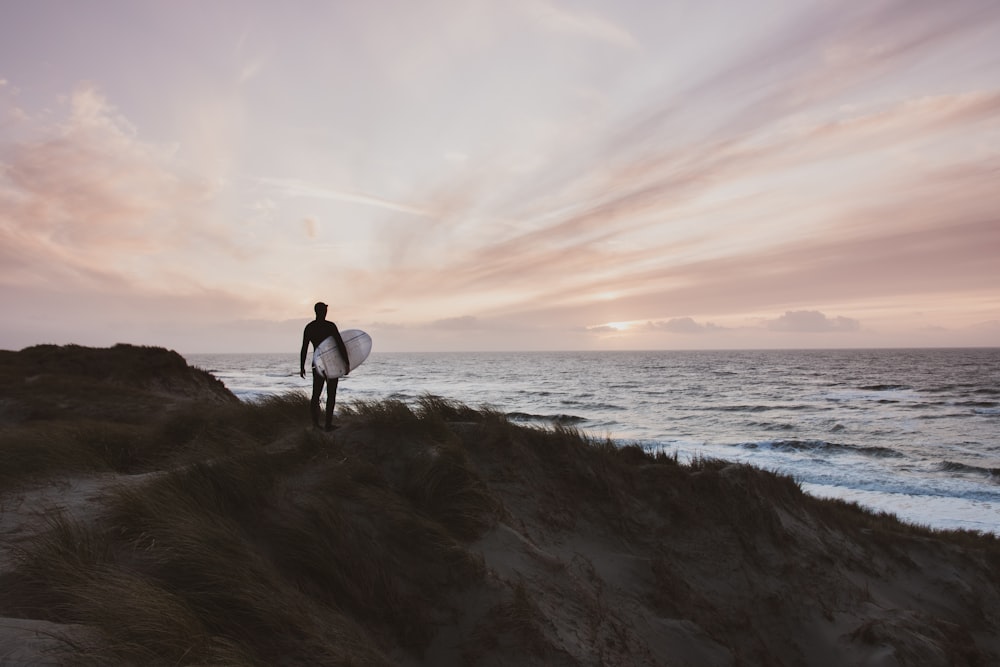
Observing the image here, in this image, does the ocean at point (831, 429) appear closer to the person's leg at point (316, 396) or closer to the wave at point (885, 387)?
the wave at point (885, 387)

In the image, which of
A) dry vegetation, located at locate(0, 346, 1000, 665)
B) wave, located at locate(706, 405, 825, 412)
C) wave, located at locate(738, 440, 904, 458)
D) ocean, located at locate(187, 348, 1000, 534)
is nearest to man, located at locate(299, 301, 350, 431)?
dry vegetation, located at locate(0, 346, 1000, 665)

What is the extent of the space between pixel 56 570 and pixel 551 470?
6108mm

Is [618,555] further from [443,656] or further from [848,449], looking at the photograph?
[848,449]

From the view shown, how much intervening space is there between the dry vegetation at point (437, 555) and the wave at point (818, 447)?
14.6 meters

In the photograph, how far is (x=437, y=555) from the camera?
5.62 meters

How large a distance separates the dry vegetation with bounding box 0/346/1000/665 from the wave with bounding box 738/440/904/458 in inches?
575

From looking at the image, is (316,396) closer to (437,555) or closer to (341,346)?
(341,346)

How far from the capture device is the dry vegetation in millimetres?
3906

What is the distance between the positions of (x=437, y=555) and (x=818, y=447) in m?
26.1

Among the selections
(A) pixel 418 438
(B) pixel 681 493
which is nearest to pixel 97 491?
(A) pixel 418 438

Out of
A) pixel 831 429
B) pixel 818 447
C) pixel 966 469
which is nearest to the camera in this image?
pixel 966 469

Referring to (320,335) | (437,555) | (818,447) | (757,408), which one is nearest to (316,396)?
(320,335)

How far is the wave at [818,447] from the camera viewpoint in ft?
79.6

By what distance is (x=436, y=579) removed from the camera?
543 cm
